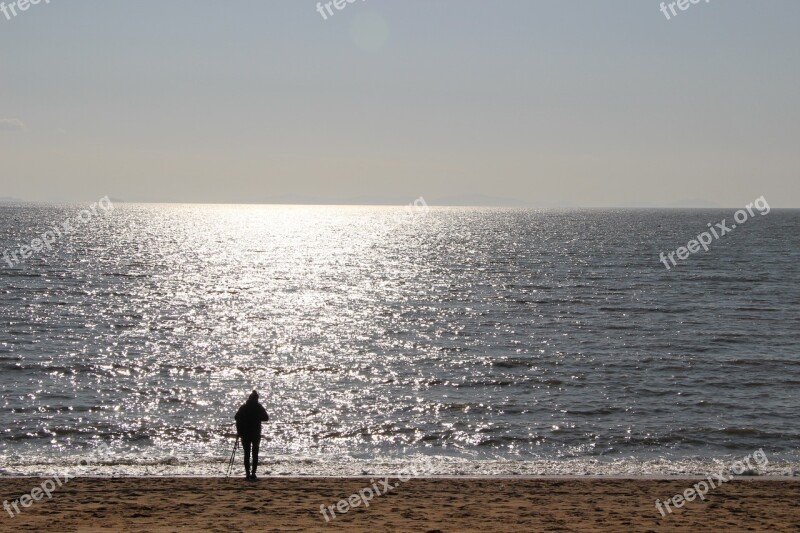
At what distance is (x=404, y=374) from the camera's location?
98.3ft

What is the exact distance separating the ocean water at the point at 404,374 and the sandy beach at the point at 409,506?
5.71 feet

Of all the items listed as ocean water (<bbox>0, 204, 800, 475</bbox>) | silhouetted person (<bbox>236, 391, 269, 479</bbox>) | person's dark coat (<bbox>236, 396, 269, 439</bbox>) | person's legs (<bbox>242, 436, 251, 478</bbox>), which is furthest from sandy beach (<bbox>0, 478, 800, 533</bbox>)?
ocean water (<bbox>0, 204, 800, 475</bbox>)

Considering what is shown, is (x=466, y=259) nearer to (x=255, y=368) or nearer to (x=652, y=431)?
(x=255, y=368)

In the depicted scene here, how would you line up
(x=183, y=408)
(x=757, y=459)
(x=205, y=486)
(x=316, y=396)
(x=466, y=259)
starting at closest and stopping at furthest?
(x=205, y=486)
(x=757, y=459)
(x=183, y=408)
(x=316, y=396)
(x=466, y=259)

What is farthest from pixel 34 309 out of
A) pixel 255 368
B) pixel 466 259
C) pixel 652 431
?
pixel 466 259

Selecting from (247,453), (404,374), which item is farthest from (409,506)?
(404,374)

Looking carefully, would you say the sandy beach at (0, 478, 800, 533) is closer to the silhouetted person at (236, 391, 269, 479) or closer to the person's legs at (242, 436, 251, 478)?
the person's legs at (242, 436, 251, 478)

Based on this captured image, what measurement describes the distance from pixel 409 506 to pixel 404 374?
14.9m

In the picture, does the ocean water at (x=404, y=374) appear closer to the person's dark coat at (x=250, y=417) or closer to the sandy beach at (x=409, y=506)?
the sandy beach at (x=409, y=506)

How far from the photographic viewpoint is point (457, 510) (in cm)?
1472

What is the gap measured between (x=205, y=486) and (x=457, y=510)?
5.57 m

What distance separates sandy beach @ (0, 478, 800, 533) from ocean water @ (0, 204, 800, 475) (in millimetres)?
1741

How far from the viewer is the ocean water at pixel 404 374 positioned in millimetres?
20516

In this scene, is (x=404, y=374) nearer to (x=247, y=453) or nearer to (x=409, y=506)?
(x=247, y=453)
